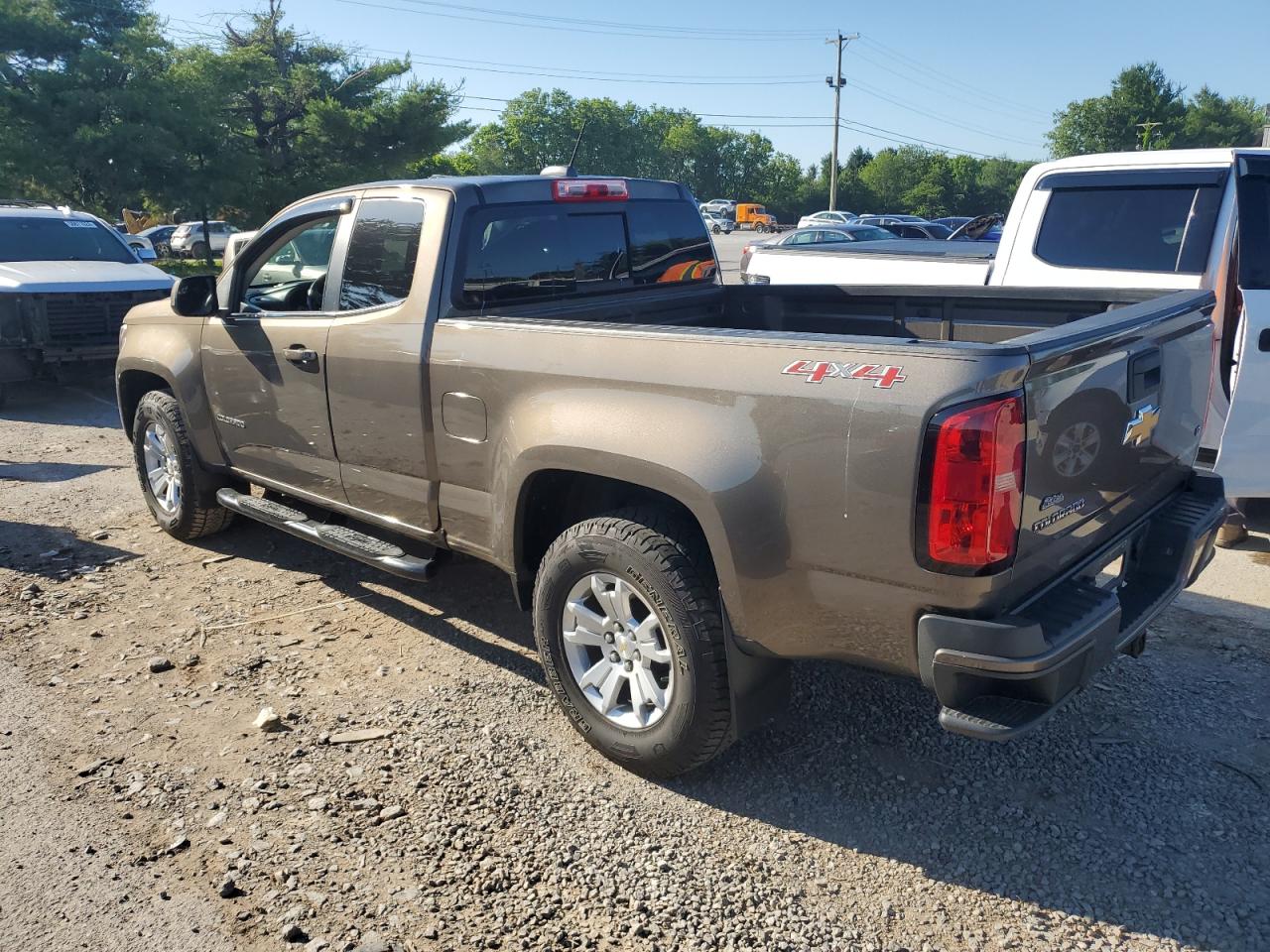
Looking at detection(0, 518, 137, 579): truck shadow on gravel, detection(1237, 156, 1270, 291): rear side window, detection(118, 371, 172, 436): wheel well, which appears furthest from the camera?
detection(118, 371, 172, 436): wheel well

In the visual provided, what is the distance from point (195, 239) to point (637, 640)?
36.3 m

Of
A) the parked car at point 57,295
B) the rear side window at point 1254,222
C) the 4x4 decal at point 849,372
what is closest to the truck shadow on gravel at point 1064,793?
the 4x4 decal at point 849,372

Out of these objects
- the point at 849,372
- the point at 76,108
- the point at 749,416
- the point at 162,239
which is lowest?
the point at 162,239

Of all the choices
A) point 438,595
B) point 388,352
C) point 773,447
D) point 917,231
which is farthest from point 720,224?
point 773,447

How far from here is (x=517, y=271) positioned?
407 cm

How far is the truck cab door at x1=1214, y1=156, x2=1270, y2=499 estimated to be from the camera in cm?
486

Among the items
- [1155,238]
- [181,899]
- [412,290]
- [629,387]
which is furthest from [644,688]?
[1155,238]

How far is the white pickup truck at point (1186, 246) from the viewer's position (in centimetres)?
486

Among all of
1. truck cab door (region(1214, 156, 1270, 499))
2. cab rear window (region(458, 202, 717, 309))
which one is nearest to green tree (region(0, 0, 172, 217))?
cab rear window (region(458, 202, 717, 309))

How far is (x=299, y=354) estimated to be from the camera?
436 centimetres

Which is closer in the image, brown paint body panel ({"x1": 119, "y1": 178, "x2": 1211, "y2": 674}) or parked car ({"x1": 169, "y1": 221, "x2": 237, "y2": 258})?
brown paint body panel ({"x1": 119, "y1": 178, "x2": 1211, "y2": 674})

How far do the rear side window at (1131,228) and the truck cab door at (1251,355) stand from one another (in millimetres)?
167

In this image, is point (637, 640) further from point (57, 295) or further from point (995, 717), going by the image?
point (57, 295)

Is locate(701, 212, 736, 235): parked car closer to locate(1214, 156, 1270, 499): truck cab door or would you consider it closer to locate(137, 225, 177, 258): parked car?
locate(137, 225, 177, 258): parked car
